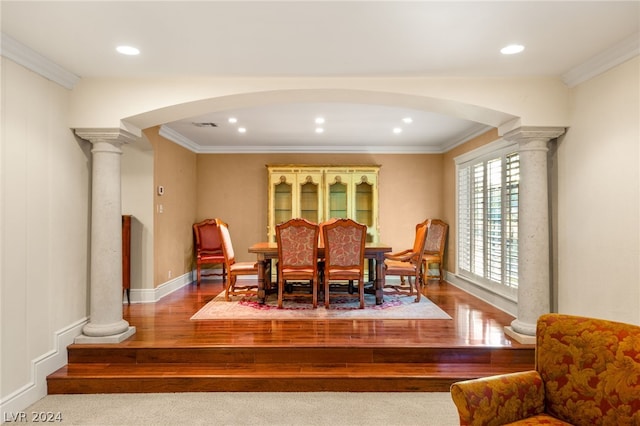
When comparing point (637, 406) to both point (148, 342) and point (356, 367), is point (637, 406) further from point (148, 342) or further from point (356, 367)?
point (148, 342)

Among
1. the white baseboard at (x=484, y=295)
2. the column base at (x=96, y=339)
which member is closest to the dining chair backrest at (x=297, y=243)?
the column base at (x=96, y=339)

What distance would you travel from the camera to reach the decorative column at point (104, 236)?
3.32 m

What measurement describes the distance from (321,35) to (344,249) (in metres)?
2.44

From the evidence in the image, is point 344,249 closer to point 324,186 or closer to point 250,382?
point 250,382

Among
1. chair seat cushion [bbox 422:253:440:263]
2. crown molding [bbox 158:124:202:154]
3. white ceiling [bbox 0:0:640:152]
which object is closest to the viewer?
white ceiling [bbox 0:0:640:152]

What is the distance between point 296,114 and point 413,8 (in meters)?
2.64

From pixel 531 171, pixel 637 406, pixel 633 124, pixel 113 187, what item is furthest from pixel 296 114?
pixel 637 406

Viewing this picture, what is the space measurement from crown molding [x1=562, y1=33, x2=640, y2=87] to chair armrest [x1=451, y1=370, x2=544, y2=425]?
7.41 feet

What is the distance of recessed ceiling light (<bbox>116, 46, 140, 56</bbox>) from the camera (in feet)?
8.86

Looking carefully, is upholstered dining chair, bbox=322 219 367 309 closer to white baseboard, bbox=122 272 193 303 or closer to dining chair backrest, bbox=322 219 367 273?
dining chair backrest, bbox=322 219 367 273

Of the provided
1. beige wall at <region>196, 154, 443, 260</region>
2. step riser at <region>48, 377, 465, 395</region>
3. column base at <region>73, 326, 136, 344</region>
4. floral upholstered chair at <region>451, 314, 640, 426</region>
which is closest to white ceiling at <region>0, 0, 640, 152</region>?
floral upholstered chair at <region>451, 314, 640, 426</region>

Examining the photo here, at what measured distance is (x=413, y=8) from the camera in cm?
219

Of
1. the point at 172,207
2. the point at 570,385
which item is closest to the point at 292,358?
the point at 570,385

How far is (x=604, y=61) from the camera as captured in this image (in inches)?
112
